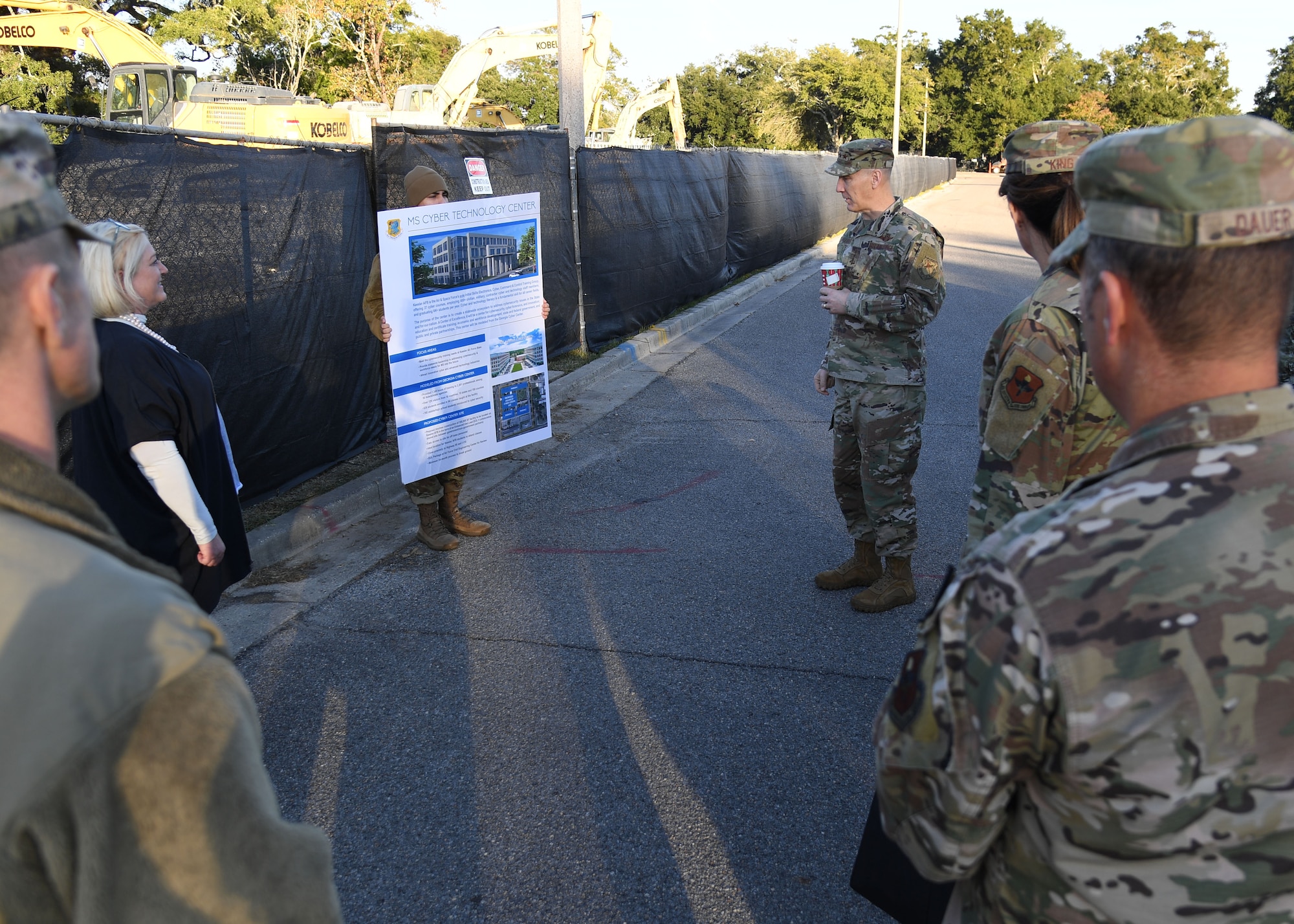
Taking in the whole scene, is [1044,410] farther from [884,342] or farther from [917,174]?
[917,174]

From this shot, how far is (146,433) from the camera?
2.93 meters

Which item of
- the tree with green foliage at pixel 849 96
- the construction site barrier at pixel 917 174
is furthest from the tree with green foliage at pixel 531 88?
the construction site barrier at pixel 917 174

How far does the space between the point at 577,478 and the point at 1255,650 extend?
5.81 meters

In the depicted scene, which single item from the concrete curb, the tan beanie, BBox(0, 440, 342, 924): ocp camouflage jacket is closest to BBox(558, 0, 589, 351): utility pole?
the concrete curb

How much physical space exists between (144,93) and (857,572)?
1882 centimetres

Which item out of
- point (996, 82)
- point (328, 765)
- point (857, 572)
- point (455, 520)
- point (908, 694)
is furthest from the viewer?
point (996, 82)

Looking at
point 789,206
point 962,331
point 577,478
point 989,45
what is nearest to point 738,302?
point 962,331

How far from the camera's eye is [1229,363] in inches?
47.5

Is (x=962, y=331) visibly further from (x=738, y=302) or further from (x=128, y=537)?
(x=128, y=537)

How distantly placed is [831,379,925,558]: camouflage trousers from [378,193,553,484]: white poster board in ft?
7.09

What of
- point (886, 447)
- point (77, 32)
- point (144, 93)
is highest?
point (77, 32)

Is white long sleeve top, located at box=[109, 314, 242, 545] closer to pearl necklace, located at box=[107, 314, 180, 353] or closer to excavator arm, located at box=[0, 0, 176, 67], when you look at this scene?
pearl necklace, located at box=[107, 314, 180, 353]

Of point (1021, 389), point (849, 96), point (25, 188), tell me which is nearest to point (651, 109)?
Answer: point (1021, 389)

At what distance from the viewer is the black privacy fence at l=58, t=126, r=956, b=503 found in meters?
5.23
